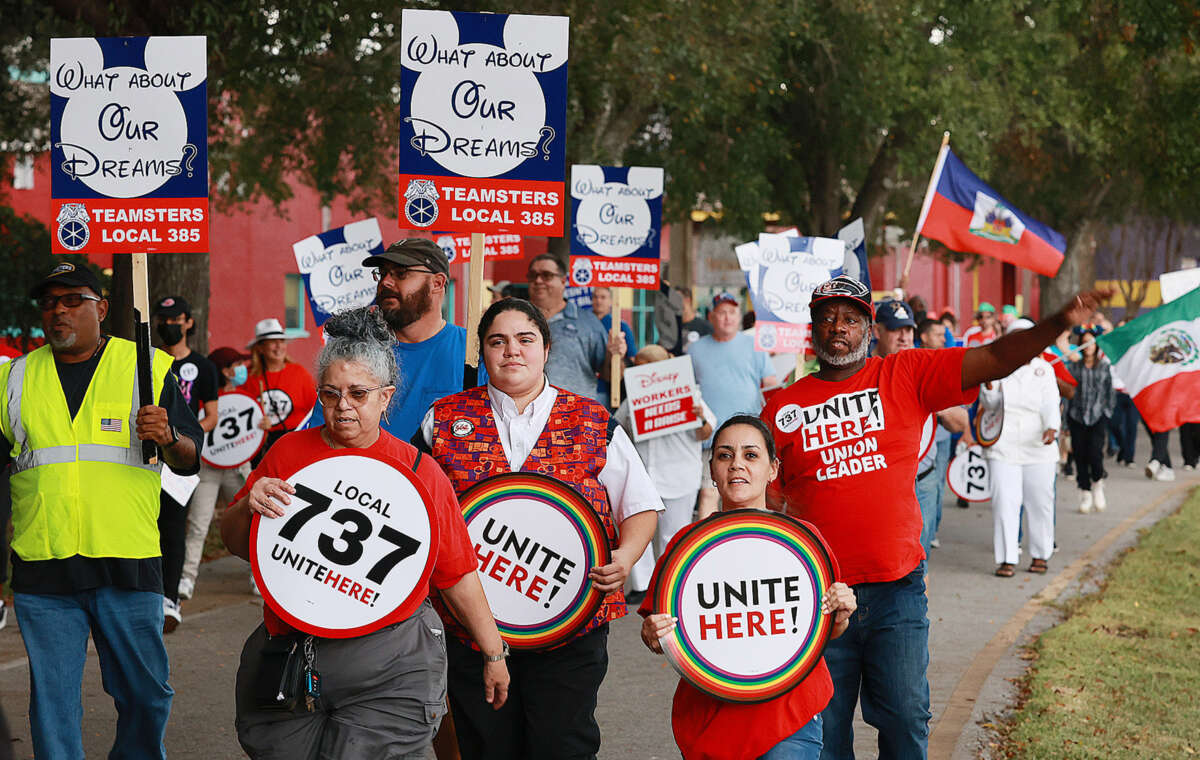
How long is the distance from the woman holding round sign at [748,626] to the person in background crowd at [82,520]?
211 cm

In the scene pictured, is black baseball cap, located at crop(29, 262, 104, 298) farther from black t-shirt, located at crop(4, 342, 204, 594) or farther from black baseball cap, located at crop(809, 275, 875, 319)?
black baseball cap, located at crop(809, 275, 875, 319)

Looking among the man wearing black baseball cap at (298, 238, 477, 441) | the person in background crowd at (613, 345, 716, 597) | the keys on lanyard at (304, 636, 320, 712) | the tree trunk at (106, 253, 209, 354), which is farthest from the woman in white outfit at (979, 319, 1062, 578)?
the keys on lanyard at (304, 636, 320, 712)

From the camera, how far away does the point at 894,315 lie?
8312 mm

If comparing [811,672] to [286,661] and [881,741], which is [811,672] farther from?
[286,661]

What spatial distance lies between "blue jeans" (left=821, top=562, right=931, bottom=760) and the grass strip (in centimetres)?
162

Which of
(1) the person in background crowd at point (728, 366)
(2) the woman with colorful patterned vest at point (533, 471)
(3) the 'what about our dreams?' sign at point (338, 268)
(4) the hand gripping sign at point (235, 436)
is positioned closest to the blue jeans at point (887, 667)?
(2) the woman with colorful patterned vest at point (533, 471)

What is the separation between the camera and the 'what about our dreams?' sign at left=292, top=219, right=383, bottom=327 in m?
11.1

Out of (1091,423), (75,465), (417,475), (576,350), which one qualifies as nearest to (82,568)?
(75,465)

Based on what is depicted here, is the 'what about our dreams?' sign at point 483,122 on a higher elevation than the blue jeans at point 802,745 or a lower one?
higher

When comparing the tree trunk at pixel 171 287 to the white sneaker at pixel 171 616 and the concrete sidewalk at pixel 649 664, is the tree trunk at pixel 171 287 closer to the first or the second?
the concrete sidewalk at pixel 649 664

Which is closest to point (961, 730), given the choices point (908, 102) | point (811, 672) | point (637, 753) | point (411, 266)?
point (637, 753)

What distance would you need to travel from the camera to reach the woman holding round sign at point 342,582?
3.83m

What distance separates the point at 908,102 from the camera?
2436 cm

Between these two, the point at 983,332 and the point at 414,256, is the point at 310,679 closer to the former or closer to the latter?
the point at 414,256
